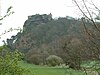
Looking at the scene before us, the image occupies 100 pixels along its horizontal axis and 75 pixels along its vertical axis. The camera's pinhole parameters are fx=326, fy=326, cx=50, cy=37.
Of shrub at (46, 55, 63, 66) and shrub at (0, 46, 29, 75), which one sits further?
shrub at (46, 55, 63, 66)

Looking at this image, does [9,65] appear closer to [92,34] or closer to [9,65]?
[9,65]

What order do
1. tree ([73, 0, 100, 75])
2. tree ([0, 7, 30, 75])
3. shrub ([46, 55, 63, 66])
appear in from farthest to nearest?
shrub ([46, 55, 63, 66])
tree ([0, 7, 30, 75])
tree ([73, 0, 100, 75])

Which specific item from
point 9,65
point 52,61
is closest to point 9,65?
point 9,65

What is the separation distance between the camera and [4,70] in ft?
20.4

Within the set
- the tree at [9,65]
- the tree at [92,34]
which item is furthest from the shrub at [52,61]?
the tree at [92,34]

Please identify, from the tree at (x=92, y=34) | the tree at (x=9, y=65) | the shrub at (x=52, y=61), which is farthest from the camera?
the shrub at (x=52, y=61)

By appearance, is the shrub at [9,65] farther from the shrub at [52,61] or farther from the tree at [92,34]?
the shrub at [52,61]

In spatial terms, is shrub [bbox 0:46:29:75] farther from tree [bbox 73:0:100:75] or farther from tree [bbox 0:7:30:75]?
tree [bbox 73:0:100:75]

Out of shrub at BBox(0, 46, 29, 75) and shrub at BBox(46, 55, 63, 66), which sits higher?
shrub at BBox(0, 46, 29, 75)

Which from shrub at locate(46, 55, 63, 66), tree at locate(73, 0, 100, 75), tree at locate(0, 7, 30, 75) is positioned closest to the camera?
tree at locate(73, 0, 100, 75)

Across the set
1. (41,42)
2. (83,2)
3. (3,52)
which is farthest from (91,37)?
(41,42)

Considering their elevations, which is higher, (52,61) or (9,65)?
(9,65)

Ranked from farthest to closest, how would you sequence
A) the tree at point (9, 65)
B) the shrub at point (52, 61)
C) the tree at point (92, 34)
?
the shrub at point (52, 61), the tree at point (9, 65), the tree at point (92, 34)

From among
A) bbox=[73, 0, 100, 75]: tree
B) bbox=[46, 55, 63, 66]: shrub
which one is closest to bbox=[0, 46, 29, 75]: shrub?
bbox=[73, 0, 100, 75]: tree
